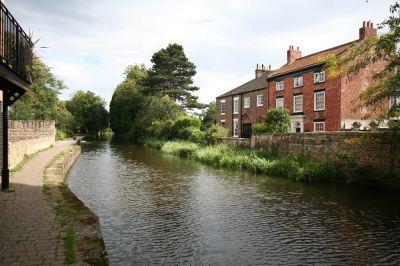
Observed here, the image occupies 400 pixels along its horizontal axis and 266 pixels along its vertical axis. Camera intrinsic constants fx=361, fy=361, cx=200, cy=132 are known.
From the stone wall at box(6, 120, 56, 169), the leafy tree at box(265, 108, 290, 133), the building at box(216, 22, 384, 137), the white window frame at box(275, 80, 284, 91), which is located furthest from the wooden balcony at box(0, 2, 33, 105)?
the white window frame at box(275, 80, 284, 91)

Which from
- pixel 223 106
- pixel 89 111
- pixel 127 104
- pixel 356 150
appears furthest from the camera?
pixel 89 111

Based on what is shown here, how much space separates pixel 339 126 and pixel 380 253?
66.2 feet

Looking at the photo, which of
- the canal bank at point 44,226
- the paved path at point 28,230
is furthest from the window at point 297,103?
the paved path at point 28,230

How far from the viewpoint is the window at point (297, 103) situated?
30719mm

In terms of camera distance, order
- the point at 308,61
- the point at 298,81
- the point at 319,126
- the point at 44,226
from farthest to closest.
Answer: the point at 308,61, the point at 298,81, the point at 319,126, the point at 44,226

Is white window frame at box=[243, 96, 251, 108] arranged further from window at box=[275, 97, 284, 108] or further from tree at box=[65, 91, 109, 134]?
tree at box=[65, 91, 109, 134]

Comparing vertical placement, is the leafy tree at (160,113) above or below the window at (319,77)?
→ below

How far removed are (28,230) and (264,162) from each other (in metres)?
15.3

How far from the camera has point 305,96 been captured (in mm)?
30125

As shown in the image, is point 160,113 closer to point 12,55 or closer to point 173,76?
point 173,76

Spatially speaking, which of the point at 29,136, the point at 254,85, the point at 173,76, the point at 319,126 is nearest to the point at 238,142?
the point at 319,126

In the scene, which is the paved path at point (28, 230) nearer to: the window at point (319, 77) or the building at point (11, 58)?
the building at point (11, 58)

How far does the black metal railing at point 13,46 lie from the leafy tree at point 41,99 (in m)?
25.6

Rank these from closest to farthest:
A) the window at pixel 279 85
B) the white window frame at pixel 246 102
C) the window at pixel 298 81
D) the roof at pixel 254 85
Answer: the window at pixel 298 81, the window at pixel 279 85, the roof at pixel 254 85, the white window frame at pixel 246 102
